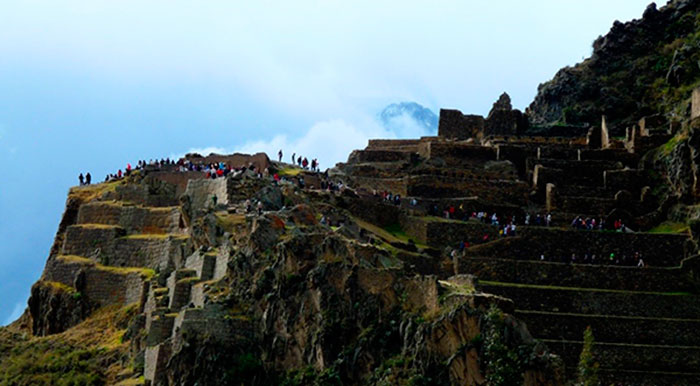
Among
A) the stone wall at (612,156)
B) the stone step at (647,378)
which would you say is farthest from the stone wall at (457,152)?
the stone step at (647,378)

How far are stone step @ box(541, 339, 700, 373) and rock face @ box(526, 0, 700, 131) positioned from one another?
25.0 metres

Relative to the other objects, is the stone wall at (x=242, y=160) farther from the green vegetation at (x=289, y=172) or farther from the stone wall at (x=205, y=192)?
the stone wall at (x=205, y=192)

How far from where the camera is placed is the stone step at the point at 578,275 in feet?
163

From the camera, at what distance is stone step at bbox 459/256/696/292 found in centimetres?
4956

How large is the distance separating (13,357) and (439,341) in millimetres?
18777

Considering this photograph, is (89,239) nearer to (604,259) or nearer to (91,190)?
(91,190)

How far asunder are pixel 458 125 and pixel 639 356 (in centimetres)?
2882

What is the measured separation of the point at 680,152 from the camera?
190 ft

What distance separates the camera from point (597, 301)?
158ft

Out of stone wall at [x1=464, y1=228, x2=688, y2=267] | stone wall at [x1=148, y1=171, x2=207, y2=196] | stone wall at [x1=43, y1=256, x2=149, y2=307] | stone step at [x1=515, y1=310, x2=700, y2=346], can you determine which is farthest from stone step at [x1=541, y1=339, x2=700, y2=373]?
stone wall at [x1=148, y1=171, x2=207, y2=196]

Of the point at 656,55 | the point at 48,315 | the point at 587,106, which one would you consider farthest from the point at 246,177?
the point at 656,55

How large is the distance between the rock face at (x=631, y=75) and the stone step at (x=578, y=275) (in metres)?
19.9

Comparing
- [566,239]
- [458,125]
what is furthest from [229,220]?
[458,125]

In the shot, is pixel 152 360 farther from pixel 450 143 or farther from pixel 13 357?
pixel 450 143
